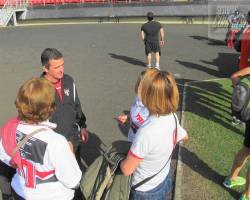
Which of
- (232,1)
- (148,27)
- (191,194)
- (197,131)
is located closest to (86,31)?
(232,1)

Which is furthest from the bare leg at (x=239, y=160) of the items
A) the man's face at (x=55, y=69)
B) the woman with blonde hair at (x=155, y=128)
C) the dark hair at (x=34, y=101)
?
the dark hair at (x=34, y=101)

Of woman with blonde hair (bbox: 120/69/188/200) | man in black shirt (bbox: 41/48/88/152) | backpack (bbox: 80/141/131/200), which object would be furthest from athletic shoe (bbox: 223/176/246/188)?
backpack (bbox: 80/141/131/200)

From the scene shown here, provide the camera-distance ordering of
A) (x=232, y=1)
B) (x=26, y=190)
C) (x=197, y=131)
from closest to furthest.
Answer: (x=26, y=190) → (x=197, y=131) → (x=232, y=1)

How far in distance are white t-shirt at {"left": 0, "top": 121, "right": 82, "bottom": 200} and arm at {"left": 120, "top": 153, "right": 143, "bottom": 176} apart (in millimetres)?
359

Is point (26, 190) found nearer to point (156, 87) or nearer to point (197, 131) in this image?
point (156, 87)

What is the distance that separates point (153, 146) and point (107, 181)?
1.65 feet

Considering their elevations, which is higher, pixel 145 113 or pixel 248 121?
pixel 145 113

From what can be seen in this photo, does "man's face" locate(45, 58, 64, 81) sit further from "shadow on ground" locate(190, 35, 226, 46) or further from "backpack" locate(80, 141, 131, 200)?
"shadow on ground" locate(190, 35, 226, 46)

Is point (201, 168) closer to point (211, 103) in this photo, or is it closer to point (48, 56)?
point (48, 56)

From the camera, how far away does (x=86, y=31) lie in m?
22.0

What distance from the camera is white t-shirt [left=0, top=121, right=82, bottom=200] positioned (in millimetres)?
2645

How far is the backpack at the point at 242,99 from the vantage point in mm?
4227

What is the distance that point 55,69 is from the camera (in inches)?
155

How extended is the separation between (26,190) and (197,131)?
422 centimetres
